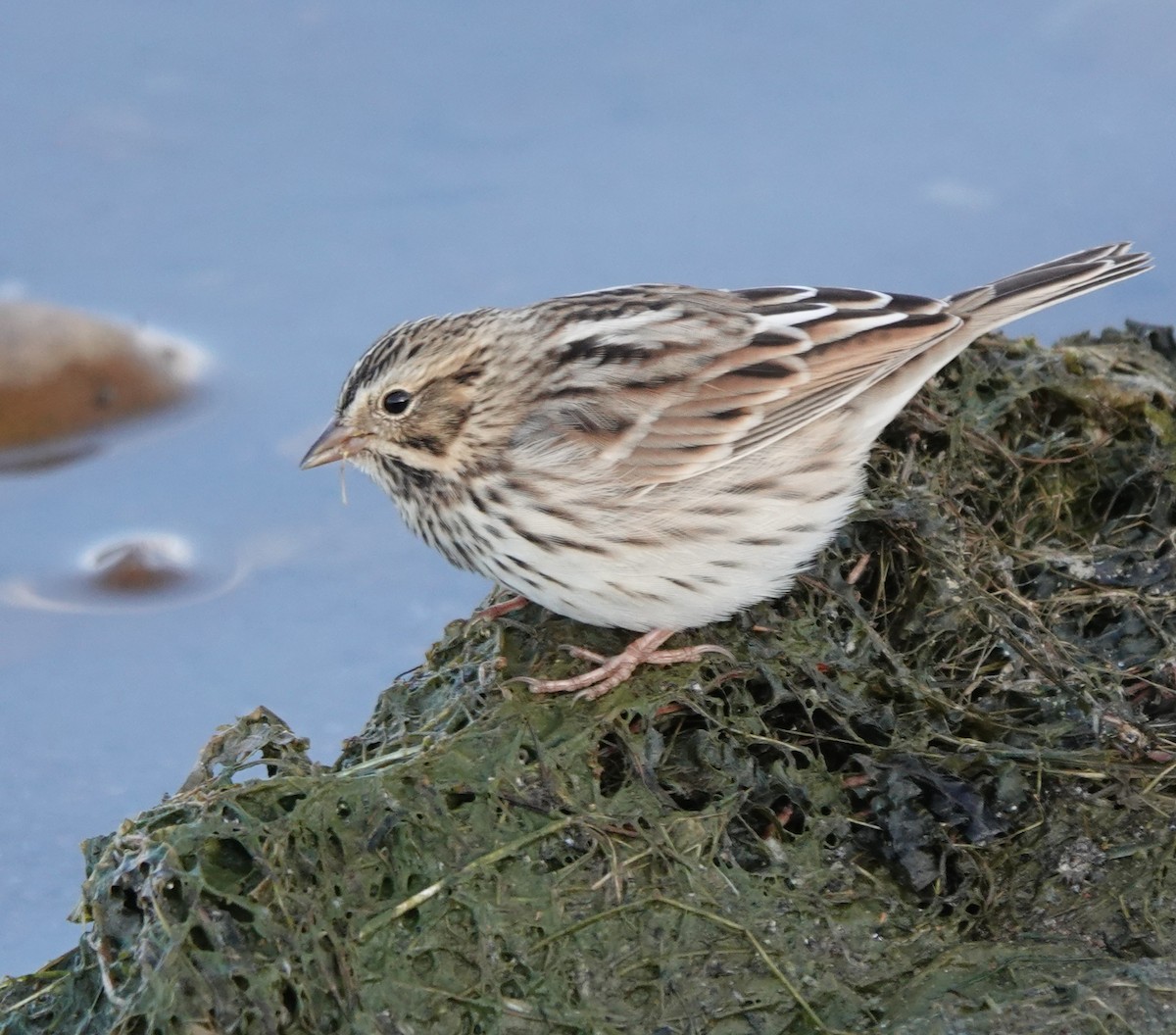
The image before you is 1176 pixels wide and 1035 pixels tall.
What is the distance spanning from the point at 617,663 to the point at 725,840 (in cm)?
73

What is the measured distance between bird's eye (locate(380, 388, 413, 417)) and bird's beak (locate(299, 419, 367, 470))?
0.14 metres

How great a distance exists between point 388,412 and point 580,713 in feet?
4.45

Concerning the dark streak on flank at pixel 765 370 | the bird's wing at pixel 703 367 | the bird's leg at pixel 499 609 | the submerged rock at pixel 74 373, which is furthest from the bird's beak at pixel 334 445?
the submerged rock at pixel 74 373

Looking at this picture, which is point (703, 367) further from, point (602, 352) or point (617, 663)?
point (617, 663)

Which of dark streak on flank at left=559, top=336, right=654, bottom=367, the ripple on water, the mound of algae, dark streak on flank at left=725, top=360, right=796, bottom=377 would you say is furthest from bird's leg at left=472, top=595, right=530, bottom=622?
the ripple on water

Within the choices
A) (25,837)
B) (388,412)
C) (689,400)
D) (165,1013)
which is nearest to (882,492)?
(689,400)

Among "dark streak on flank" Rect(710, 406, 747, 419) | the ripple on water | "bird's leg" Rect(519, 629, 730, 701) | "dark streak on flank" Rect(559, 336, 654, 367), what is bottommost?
"bird's leg" Rect(519, 629, 730, 701)

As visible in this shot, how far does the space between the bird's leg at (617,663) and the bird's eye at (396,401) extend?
107cm

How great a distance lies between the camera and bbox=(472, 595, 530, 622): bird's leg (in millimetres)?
5969

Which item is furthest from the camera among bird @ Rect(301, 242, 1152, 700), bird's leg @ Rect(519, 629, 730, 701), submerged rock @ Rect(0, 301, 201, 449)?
submerged rock @ Rect(0, 301, 201, 449)

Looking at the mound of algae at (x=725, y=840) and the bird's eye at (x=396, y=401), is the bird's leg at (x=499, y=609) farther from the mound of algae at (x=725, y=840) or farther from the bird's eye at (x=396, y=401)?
the bird's eye at (x=396, y=401)

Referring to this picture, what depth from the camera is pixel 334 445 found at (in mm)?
5957

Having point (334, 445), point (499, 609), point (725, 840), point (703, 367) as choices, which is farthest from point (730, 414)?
point (725, 840)

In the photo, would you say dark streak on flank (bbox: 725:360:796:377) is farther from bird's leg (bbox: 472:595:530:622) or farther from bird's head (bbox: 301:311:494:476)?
bird's leg (bbox: 472:595:530:622)
